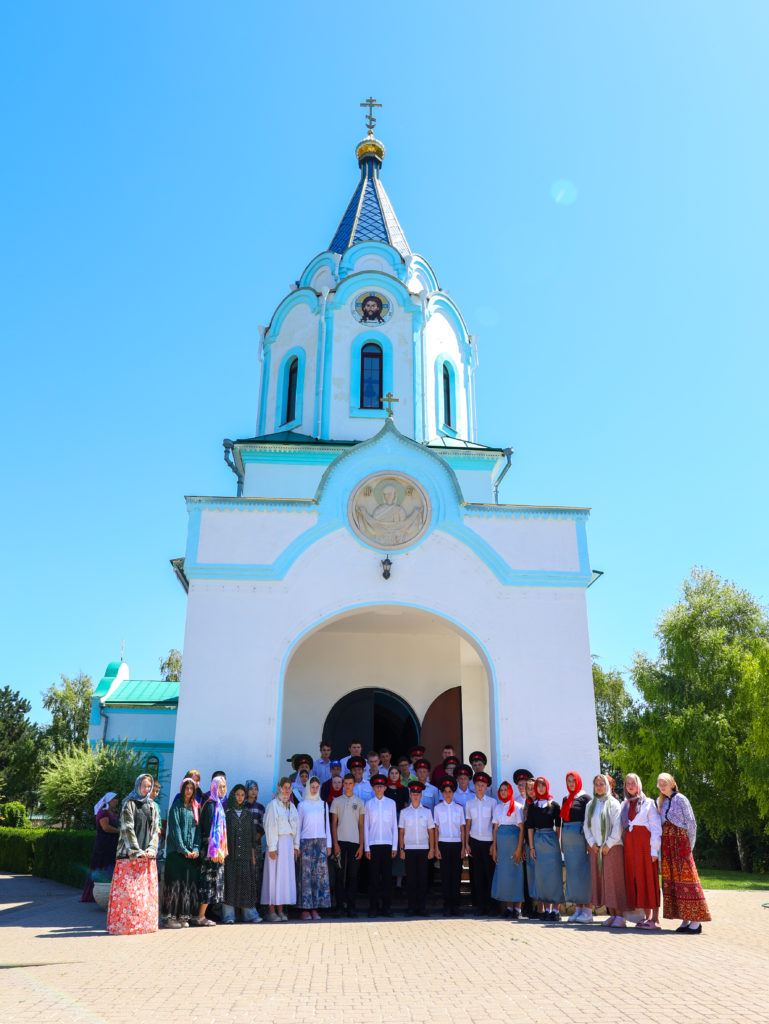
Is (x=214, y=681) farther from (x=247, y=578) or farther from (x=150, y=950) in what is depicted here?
(x=150, y=950)

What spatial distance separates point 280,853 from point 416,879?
1.54 metres

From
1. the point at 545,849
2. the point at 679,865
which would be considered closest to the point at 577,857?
the point at 545,849

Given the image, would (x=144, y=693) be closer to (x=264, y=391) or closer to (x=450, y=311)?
(x=264, y=391)

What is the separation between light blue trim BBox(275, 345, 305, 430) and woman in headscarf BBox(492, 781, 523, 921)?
9055mm

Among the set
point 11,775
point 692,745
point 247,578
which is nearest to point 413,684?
point 247,578

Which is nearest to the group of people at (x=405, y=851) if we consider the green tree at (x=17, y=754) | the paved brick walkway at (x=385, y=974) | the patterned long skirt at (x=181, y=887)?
the patterned long skirt at (x=181, y=887)

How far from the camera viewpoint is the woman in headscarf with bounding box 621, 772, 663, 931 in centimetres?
781

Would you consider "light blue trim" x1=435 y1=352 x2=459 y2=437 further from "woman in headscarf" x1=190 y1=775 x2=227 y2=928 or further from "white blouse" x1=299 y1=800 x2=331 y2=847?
"woman in headscarf" x1=190 y1=775 x2=227 y2=928

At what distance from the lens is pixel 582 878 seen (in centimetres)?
838

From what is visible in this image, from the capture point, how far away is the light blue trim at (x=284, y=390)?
623 inches

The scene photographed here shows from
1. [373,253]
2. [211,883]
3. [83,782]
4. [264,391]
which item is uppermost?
[373,253]

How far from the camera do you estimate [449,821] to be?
8.89 metres

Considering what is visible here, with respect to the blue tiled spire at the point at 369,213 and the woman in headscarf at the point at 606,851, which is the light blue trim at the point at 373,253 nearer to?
the blue tiled spire at the point at 369,213

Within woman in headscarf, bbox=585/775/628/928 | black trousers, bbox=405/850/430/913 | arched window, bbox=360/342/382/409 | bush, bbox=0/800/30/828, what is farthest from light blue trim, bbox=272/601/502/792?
bush, bbox=0/800/30/828
